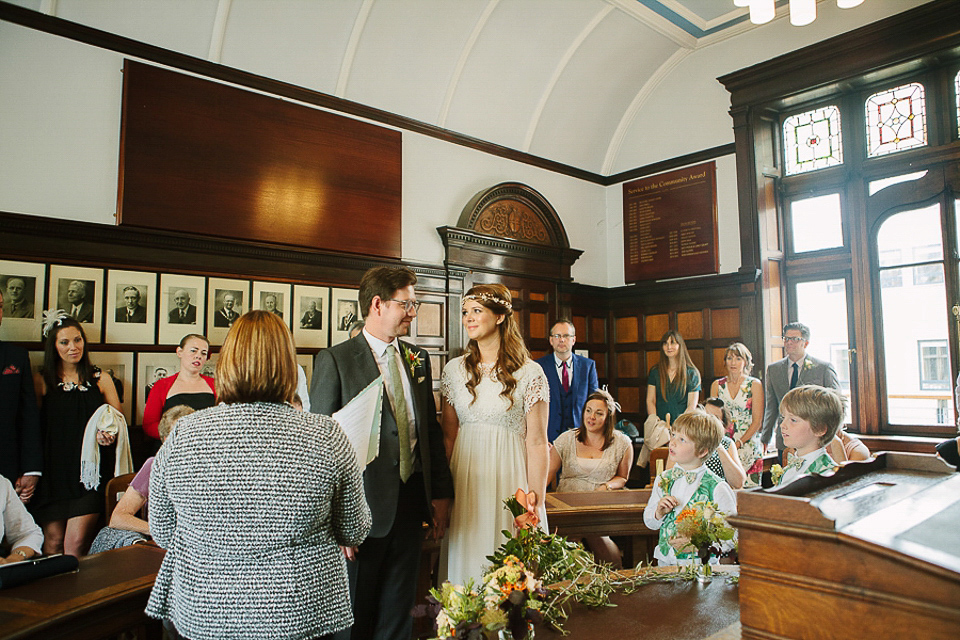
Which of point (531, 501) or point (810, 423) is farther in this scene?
point (810, 423)

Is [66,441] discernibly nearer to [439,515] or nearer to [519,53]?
[439,515]

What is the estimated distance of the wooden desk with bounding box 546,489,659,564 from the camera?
9.30 ft

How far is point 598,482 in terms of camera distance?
4.12 meters

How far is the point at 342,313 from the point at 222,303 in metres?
1.03

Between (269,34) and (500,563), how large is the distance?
4890mm

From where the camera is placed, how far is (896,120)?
20.1 ft

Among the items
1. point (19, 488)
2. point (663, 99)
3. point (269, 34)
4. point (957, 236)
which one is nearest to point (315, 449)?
point (19, 488)

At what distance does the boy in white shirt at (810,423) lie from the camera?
2.54 metres

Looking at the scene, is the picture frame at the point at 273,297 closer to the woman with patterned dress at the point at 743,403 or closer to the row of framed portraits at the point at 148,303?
the row of framed portraits at the point at 148,303

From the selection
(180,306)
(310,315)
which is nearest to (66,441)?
(180,306)

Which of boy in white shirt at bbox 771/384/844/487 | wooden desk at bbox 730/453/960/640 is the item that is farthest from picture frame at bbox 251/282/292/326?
wooden desk at bbox 730/453/960/640

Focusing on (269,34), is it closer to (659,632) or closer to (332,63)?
(332,63)

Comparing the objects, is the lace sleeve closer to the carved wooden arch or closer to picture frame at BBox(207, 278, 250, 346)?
picture frame at BBox(207, 278, 250, 346)

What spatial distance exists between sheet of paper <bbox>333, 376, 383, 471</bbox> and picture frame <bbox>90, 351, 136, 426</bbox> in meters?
2.97
